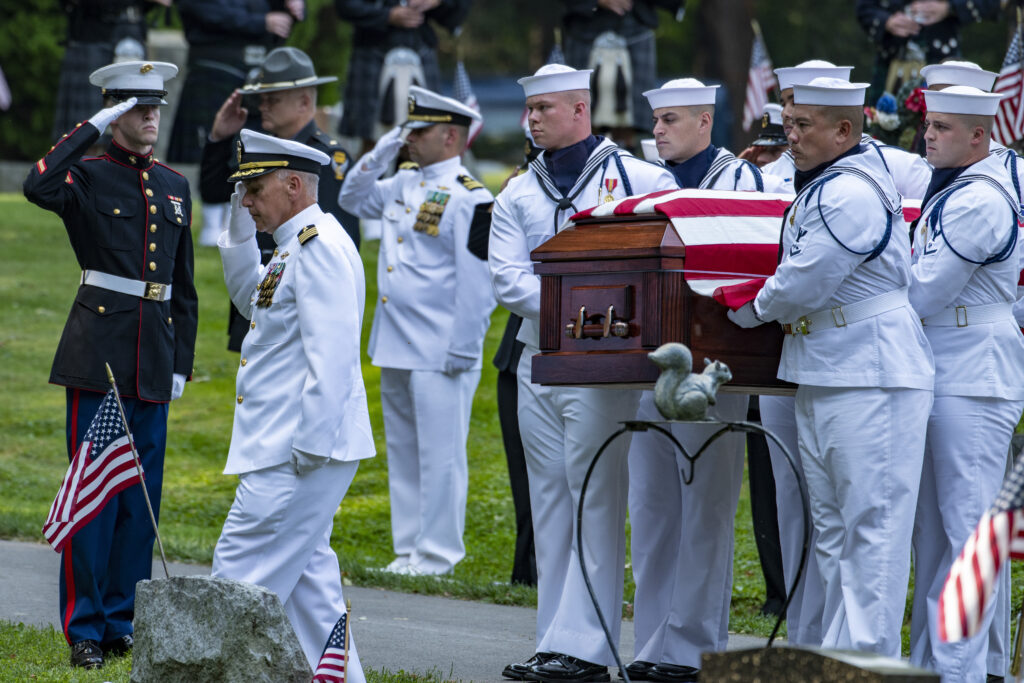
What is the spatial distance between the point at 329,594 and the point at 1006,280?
2.61 m

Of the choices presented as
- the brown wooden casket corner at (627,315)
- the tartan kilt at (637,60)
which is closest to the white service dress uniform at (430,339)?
the brown wooden casket corner at (627,315)

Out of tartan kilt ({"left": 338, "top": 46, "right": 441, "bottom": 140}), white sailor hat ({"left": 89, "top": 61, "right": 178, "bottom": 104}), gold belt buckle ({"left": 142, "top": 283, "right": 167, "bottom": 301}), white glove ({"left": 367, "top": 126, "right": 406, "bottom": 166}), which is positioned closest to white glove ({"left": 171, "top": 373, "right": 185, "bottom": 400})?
gold belt buckle ({"left": 142, "top": 283, "right": 167, "bottom": 301})

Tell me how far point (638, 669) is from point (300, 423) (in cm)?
178

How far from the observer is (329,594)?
17.5ft

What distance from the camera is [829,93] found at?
17.0 ft

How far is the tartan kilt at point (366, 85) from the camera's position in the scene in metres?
16.7

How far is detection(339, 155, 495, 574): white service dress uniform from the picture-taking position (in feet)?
27.5

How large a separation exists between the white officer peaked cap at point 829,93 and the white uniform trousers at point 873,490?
94cm

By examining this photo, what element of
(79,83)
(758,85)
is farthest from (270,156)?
(79,83)

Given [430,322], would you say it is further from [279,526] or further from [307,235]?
[279,526]

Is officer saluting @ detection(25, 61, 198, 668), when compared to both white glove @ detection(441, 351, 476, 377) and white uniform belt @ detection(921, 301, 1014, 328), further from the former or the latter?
white uniform belt @ detection(921, 301, 1014, 328)

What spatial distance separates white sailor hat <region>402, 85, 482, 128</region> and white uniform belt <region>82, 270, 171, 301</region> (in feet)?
7.93

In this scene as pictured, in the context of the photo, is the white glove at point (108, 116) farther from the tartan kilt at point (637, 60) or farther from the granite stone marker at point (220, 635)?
the tartan kilt at point (637, 60)

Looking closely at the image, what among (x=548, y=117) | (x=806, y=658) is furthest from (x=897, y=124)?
(x=806, y=658)
